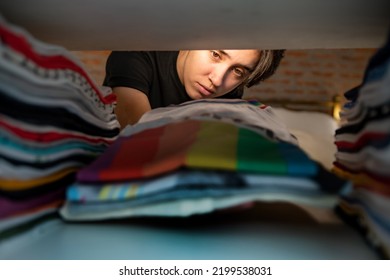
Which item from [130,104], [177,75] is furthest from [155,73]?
[130,104]

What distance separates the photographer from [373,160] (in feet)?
1.13

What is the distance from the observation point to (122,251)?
0.35 meters

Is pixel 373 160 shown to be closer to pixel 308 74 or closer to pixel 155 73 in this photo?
pixel 155 73

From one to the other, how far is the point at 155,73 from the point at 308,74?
6.46 ft

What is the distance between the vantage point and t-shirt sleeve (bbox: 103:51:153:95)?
4.08ft

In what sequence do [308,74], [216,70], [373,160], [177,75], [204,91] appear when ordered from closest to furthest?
[373,160]
[216,70]
[204,91]
[177,75]
[308,74]

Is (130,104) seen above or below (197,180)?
above

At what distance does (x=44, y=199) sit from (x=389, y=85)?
39 centimetres

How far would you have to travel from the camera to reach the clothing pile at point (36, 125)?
334 millimetres

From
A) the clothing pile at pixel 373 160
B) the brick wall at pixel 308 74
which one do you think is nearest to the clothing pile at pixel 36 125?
the clothing pile at pixel 373 160

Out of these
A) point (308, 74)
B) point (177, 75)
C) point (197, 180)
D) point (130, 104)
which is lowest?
point (197, 180)

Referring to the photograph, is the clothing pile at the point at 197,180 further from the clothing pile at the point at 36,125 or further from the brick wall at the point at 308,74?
the brick wall at the point at 308,74

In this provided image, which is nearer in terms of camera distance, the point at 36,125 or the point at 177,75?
the point at 36,125
